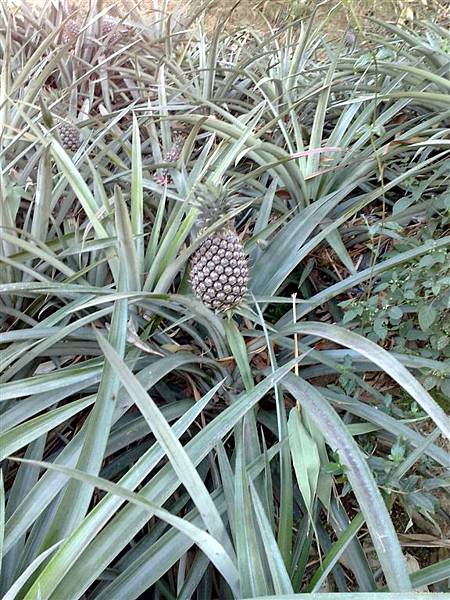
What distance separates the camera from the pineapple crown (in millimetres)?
746

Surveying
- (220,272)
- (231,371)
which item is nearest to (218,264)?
(220,272)

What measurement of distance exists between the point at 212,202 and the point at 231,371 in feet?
0.96

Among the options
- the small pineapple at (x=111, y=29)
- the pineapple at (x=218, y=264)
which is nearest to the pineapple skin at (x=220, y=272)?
the pineapple at (x=218, y=264)

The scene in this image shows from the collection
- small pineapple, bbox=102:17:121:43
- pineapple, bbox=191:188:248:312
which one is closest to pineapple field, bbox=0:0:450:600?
pineapple, bbox=191:188:248:312

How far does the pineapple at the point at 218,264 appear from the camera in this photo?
0.75 m

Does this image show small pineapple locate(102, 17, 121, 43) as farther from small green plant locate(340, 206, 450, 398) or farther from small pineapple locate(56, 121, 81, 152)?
small green plant locate(340, 206, 450, 398)

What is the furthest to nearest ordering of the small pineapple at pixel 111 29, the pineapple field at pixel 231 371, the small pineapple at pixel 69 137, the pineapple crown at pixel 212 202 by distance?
the small pineapple at pixel 111 29
the small pineapple at pixel 69 137
the pineapple crown at pixel 212 202
the pineapple field at pixel 231 371

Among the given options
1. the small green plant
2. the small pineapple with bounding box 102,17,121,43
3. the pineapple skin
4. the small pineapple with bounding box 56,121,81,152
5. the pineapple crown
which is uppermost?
the small pineapple with bounding box 102,17,121,43

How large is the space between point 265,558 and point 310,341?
0.42 meters

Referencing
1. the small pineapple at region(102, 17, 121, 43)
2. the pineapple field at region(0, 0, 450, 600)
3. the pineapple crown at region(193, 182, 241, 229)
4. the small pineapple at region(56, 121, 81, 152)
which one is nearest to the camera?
the pineapple field at region(0, 0, 450, 600)

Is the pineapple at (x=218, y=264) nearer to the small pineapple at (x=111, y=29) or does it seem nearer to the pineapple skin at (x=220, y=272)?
the pineapple skin at (x=220, y=272)

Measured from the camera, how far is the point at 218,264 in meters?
0.76

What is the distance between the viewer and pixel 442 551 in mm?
751

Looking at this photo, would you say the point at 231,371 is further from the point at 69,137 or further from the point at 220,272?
the point at 69,137
